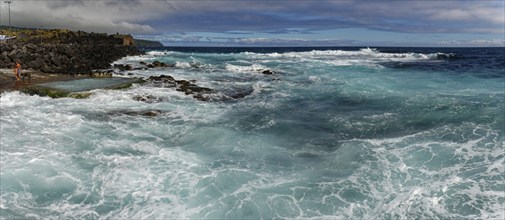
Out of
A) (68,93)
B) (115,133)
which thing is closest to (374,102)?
(115,133)

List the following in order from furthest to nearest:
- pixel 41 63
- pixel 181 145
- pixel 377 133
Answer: pixel 41 63 < pixel 377 133 < pixel 181 145

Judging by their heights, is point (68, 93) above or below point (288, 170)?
above

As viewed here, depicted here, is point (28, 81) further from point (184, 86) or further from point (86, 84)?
point (184, 86)

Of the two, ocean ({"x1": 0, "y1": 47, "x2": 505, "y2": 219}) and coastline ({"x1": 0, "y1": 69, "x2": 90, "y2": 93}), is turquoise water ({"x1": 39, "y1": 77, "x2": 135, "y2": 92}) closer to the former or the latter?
coastline ({"x1": 0, "y1": 69, "x2": 90, "y2": 93})

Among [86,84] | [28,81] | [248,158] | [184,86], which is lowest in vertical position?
[248,158]

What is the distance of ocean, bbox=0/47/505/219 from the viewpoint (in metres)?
9.87

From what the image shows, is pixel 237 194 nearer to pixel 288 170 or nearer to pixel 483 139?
pixel 288 170

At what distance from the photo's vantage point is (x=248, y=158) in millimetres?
13250

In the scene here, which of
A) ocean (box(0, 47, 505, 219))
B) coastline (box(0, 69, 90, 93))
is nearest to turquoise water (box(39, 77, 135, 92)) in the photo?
coastline (box(0, 69, 90, 93))

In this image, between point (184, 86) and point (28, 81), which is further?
point (184, 86)

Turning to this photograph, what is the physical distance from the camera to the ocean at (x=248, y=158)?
32.4 ft

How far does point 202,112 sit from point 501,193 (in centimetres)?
1291

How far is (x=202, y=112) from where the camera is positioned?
19500mm

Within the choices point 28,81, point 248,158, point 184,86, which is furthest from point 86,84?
point 248,158
